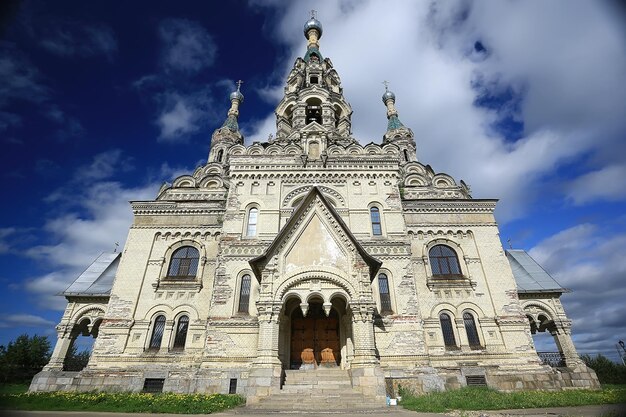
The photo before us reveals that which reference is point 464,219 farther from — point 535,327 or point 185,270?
point 185,270

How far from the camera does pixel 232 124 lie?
111 ft

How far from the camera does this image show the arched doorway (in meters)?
15.2

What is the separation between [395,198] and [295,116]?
11.8m

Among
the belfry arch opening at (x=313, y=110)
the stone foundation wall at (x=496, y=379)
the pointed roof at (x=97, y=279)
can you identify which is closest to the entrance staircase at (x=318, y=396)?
the stone foundation wall at (x=496, y=379)

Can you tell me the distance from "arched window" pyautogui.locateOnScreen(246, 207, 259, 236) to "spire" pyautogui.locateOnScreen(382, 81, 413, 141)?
1864 centimetres

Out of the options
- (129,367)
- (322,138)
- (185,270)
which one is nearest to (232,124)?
(322,138)

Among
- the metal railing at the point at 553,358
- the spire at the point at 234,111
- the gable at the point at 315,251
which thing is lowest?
the metal railing at the point at 553,358

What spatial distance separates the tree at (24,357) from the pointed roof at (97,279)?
38.5 ft

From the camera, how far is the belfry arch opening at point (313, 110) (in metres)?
27.0

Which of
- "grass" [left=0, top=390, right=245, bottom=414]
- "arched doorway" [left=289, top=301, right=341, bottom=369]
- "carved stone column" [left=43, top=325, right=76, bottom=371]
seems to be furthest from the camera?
"carved stone column" [left=43, top=325, right=76, bottom=371]

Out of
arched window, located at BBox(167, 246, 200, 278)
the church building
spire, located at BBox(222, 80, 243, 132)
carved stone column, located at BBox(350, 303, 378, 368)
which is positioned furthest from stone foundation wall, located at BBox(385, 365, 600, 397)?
spire, located at BBox(222, 80, 243, 132)

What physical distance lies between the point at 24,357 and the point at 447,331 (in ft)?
114

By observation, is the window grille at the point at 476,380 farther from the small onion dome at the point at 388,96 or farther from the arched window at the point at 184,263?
the small onion dome at the point at 388,96

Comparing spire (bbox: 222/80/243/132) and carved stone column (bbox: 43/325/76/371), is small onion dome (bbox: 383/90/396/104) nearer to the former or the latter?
spire (bbox: 222/80/243/132)
